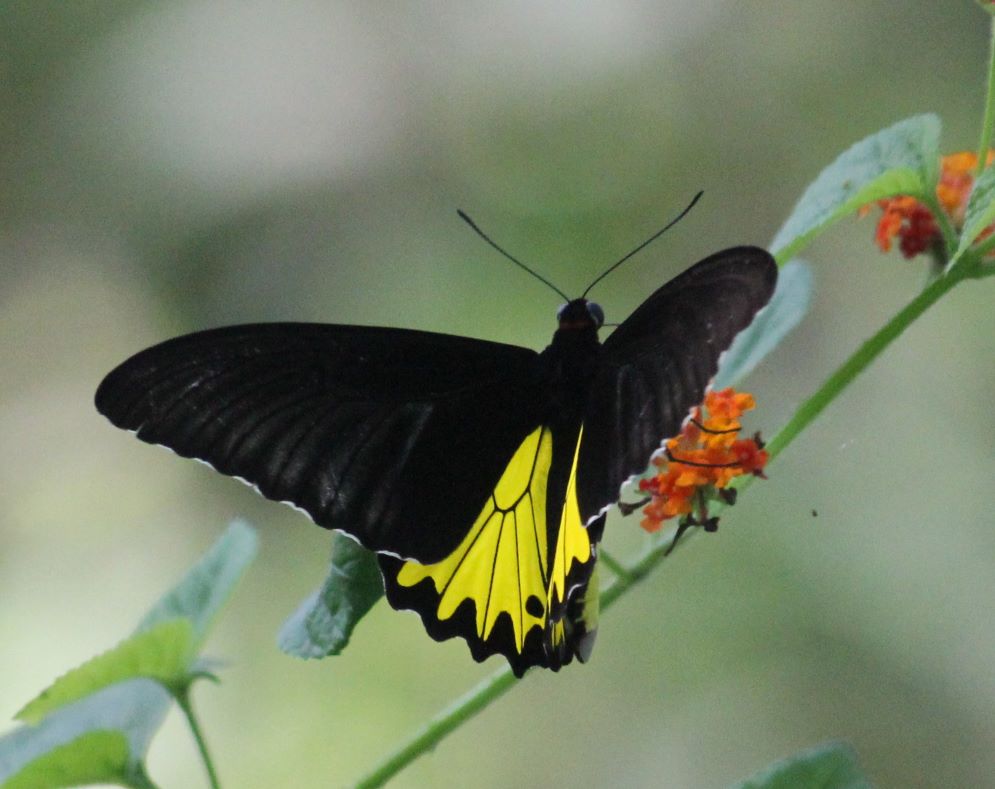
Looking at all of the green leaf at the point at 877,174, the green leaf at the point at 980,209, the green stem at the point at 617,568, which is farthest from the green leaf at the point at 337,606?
the green leaf at the point at 980,209

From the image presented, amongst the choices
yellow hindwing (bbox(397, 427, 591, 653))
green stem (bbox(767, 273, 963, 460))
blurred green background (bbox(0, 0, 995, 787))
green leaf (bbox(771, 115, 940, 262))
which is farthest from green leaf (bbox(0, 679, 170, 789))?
blurred green background (bbox(0, 0, 995, 787))

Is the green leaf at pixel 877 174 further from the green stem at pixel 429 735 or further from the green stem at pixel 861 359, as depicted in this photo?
the green stem at pixel 429 735

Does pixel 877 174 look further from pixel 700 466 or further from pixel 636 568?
pixel 636 568

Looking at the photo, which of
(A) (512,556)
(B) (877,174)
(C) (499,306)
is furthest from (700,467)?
(C) (499,306)

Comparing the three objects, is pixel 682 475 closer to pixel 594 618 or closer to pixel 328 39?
pixel 594 618

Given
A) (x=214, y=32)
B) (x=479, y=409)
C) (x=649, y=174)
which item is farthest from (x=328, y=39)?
(x=479, y=409)

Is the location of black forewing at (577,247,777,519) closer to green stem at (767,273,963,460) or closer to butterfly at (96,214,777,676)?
butterfly at (96,214,777,676)
